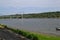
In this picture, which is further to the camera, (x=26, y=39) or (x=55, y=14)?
(x=55, y=14)

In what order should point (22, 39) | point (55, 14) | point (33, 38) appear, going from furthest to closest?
1. point (55, 14)
2. point (22, 39)
3. point (33, 38)

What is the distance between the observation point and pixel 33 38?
27.4 metres

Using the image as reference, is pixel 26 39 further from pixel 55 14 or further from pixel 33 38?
pixel 55 14

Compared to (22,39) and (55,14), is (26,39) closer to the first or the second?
(22,39)

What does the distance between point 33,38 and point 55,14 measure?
14053 cm

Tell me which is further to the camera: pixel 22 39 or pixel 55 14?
pixel 55 14

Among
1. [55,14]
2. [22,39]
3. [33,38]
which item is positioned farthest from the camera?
[55,14]

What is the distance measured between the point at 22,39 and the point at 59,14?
142m

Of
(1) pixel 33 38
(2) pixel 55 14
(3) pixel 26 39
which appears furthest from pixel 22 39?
(2) pixel 55 14

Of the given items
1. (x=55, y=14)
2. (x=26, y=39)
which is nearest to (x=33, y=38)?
(x=26, y=39)

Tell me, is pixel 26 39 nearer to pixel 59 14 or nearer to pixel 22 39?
pixel 22 39

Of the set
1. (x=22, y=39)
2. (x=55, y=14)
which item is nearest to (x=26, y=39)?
(x=22, y=39)

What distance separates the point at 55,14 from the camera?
166 metres

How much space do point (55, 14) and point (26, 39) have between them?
139 meters
